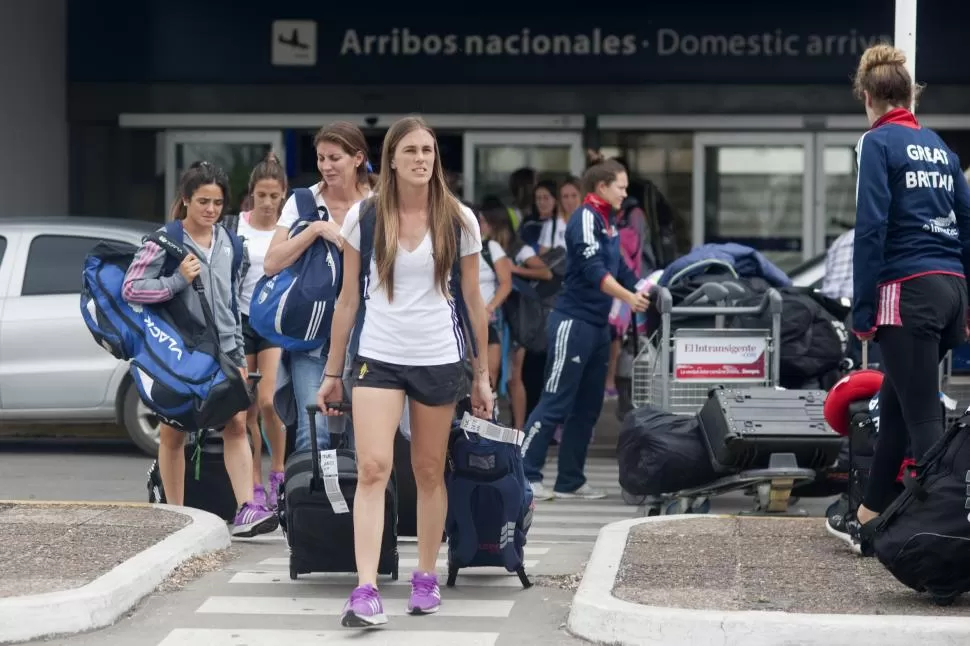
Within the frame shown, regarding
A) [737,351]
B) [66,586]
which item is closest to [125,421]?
[737,351]

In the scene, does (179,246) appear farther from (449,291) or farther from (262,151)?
(262,151)

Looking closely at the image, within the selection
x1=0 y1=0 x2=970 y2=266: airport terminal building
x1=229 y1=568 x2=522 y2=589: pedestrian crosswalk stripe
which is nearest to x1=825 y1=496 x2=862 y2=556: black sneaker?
x1=229 y1=568 x2=522 y2=589: pedestrian crosswalk stripe

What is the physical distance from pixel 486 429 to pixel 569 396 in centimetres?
346

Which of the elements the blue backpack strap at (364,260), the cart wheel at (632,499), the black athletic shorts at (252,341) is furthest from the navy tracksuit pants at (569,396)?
the blue backpack strap at (364,260)

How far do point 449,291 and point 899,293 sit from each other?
1773mm

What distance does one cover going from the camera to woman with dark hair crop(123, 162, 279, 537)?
8.16 meters

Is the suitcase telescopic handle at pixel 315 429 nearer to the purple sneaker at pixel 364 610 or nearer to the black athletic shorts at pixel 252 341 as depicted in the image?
the purple sneaker at pixel 364 610

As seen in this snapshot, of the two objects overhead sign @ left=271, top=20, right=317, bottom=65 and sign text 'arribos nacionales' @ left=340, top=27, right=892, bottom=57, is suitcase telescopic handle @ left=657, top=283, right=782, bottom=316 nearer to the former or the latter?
sign text 'arribos nacionales' @ left=340, top=27, right=892, bottom=57

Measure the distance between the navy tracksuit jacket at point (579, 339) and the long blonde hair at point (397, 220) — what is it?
362cm

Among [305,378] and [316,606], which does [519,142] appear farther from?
[316,606]

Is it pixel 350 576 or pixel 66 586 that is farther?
pixel 350 576

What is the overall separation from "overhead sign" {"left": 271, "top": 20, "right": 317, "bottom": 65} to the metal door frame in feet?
5.95

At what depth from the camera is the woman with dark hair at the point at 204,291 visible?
26.8ft

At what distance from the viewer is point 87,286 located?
8.29 meters
